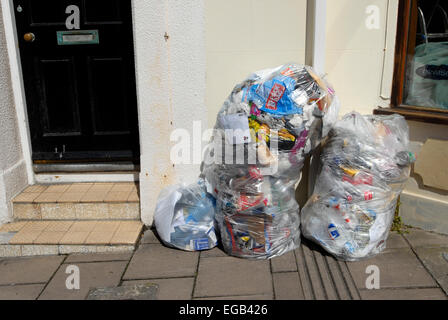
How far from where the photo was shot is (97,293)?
9.96 feet

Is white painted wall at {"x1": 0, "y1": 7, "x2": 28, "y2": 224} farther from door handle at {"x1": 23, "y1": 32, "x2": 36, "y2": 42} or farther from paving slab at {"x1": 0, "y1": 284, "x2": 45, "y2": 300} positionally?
paving slab at {"x1": 0, "y1": 284, "x2": 45, "y2": 300}

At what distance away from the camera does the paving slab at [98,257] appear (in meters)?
3.47

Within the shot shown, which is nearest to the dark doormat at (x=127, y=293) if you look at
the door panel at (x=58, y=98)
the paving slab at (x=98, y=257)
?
the paving slab at (x=98, y=257)

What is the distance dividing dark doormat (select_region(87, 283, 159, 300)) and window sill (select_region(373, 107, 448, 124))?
2374 millimetres

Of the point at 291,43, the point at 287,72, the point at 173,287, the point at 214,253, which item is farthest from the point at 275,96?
A: the point at 173,287

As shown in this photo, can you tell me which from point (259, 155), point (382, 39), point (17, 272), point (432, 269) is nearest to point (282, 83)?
point (259, 155)

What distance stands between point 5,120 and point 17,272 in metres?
1.35

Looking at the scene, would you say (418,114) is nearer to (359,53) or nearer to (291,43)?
(359,53)

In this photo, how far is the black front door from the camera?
3.94 m

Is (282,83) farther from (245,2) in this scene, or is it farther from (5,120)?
(5,120)

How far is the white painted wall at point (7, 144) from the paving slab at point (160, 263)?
1.29 m

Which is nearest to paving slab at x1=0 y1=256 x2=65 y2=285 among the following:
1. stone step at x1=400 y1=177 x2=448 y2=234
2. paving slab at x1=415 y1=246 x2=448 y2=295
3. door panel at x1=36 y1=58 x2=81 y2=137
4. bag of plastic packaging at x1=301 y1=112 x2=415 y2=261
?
door panel at x1=36 y1=58 x2=81 y2=137

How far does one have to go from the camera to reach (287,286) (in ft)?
9.98

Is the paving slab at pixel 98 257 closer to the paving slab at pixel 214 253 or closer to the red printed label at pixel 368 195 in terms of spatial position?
the paving slab at pixel 214 253
